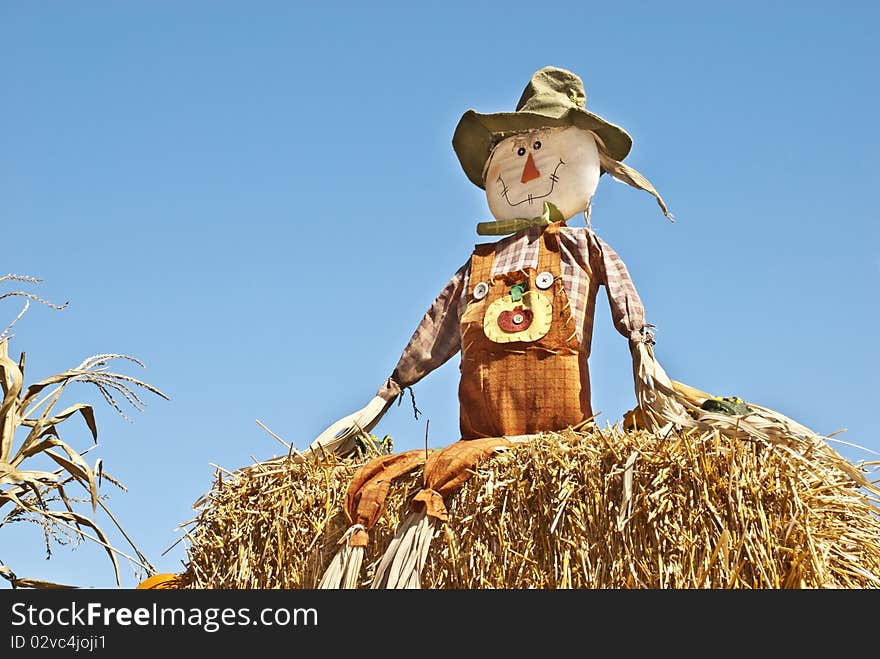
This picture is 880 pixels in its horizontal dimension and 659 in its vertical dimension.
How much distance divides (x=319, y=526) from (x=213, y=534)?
392 millimetres

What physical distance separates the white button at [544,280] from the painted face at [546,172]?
35 centimetres

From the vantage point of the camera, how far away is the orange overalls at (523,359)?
3836mm

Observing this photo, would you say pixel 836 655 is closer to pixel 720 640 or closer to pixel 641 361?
pixel 720 640

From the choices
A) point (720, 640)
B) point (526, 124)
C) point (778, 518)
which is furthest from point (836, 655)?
point (526, 124)

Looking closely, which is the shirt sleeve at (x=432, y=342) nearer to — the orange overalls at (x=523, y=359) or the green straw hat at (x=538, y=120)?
the orange overalls at (x=523, y=359)

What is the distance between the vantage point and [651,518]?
118 inches

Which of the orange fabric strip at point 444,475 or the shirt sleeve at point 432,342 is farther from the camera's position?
the shirt sleeve at point 432,342

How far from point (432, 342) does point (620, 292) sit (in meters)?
0.76

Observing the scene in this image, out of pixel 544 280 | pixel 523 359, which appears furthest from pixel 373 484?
pixel 544 280

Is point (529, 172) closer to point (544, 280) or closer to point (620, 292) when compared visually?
point (544, 280)

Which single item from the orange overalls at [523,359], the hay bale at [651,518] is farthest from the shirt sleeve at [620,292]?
the hay bale at [651,518]

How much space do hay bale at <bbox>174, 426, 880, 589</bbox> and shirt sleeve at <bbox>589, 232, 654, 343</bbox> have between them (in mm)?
650

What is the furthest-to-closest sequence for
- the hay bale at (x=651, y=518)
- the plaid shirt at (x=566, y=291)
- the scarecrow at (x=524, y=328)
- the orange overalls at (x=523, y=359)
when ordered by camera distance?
the plaid shirt at (x=566, y=291)
the orange overalls at (x=523, y=359)
the scarecrow at (x=524, y=328)
the hay bale at (x=651, y=518)

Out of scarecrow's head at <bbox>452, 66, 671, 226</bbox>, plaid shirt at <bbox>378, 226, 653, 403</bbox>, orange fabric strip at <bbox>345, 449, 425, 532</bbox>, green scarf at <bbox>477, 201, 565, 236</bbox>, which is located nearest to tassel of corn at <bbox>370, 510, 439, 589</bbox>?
orange fabric strip at <bbox>345, 449, 425, 532</bbox>
